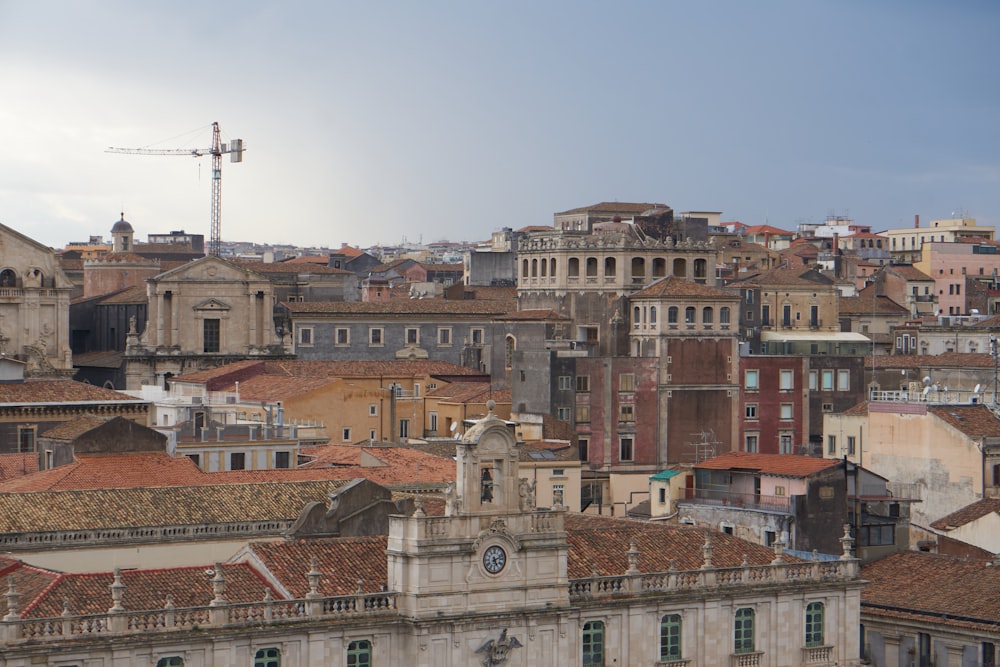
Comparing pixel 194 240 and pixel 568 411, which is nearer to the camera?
pixel 568 411

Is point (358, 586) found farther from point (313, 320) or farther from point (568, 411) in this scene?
point (313, 320)

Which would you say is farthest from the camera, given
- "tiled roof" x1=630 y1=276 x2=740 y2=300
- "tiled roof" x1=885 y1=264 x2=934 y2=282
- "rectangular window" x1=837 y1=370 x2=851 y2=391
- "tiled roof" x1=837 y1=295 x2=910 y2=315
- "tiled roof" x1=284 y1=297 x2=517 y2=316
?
"tiled roof" x1=885 y1=264 x2=934 y2=282

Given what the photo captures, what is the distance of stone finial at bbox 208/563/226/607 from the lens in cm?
4872

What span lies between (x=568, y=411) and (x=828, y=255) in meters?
78.2

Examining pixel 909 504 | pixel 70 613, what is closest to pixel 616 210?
pixel 909 504

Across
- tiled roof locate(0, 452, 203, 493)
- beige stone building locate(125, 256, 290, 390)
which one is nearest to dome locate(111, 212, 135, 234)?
beige stone building locate(125, 256, 290, 390)

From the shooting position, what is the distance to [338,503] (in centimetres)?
5869

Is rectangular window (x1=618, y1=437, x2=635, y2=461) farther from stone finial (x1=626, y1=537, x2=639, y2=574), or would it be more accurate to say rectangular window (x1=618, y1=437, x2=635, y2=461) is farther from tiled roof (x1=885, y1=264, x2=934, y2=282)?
tiled roof (x1=885, y1=264, x2=934, y2=282)

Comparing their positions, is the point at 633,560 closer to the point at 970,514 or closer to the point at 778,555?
the point at 778,555

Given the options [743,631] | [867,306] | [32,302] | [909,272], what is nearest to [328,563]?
[743,631]

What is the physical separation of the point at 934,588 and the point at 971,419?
16426 mm

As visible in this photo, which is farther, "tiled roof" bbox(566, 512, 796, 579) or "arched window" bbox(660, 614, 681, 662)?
"tiled roof" bbox(566, 512, 796, 579)

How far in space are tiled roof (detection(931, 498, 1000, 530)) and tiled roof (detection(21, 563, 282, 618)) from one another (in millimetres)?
28707

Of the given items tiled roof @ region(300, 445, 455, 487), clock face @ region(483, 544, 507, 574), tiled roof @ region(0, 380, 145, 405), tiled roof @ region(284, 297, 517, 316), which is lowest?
clock face @ region(483, 544, 507, 574)
